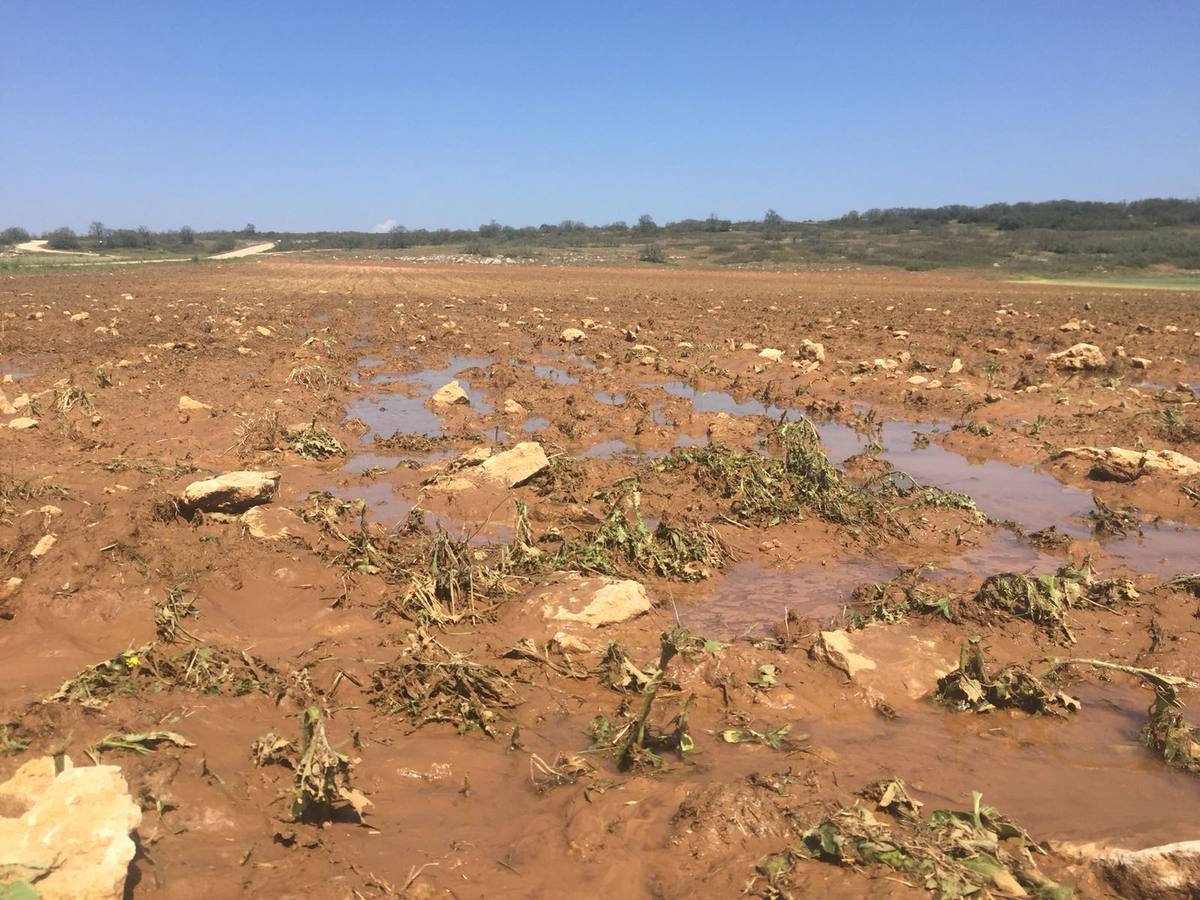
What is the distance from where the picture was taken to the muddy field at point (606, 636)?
2.86 m

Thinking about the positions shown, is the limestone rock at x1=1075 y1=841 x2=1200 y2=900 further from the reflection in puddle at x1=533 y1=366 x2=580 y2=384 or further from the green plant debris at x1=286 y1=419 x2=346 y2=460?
the reflection in puddle at x1=533 y1=366 x2=580 y2=384

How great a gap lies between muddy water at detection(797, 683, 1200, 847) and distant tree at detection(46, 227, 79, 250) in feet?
274

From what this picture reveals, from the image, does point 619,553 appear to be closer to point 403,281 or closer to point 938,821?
point 938,821

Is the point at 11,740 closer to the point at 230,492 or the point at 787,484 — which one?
the point at 230,492

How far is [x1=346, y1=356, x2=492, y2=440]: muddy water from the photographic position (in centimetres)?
955

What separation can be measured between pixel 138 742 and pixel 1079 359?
14393mm

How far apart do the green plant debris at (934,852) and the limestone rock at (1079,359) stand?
487 inches

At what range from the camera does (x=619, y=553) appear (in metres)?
5.76

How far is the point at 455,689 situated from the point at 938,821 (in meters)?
2.27

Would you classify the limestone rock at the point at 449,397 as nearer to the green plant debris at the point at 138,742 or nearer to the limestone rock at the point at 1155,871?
the green plant debris at the point at 138,742

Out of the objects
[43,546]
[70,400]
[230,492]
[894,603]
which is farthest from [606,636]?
[70,400]

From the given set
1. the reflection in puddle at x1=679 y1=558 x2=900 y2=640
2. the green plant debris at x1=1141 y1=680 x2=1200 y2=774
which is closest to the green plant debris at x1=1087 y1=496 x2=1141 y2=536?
the reflection in puddle at x1=679 y1=558 x2=900 y2=640

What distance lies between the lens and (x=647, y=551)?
18.7 feet

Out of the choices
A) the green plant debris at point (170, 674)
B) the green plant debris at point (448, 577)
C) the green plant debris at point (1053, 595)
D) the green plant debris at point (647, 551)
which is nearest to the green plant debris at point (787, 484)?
the green plant debris at point (647, 551)
